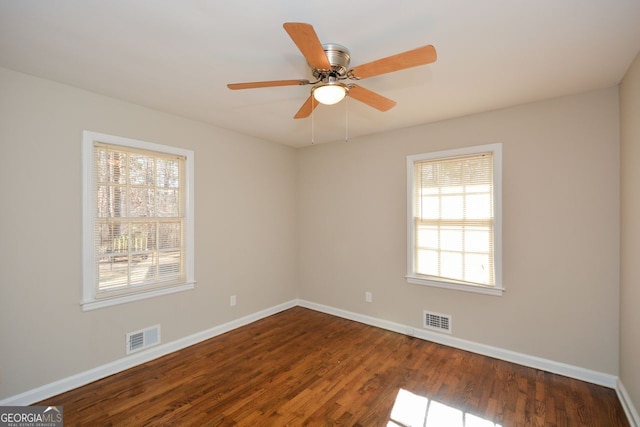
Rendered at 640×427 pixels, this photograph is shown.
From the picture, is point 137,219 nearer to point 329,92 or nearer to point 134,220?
point 134,220

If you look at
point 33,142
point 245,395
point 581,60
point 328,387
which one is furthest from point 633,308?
point 33,142

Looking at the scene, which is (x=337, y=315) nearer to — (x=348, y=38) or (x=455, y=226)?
(x=455, y=226)

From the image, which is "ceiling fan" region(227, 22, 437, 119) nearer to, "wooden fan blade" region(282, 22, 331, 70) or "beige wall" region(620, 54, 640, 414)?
"wooden fan blade" region(282, 22, 331, 70)

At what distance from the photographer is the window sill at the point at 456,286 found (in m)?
3.03

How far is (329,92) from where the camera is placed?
6.00 ft

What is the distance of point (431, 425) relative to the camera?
207 cm

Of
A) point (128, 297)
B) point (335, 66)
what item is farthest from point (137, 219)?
point (335, 66)

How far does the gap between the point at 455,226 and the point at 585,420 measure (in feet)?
6.00

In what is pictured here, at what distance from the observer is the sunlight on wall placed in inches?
82.0

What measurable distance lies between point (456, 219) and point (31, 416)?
160 inches

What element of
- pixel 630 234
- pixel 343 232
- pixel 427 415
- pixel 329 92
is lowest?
pixel 427 415

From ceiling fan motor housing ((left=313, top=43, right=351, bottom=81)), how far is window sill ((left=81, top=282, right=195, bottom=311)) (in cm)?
265

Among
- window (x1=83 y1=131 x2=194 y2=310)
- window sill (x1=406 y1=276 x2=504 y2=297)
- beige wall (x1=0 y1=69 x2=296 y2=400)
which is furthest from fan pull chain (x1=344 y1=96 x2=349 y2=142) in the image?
window sill (x1=406 y1=276 x2=504 y2=297)

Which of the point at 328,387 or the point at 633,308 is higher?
the point at 633,308
